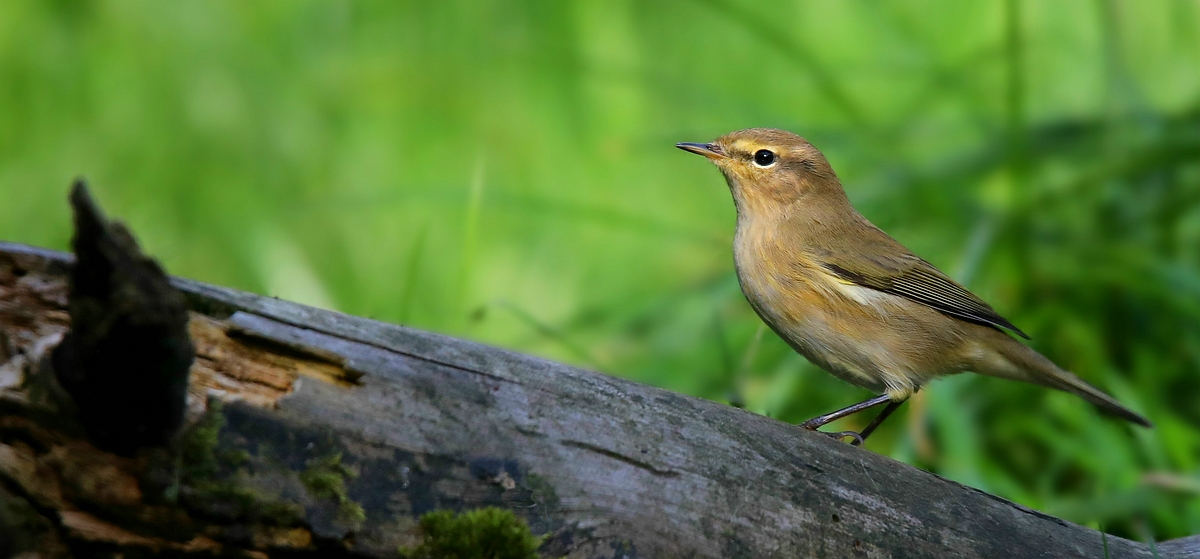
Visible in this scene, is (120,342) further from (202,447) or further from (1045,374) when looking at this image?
(1045,374)

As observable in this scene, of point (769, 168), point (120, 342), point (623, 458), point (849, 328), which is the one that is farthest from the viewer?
point (769, 168)

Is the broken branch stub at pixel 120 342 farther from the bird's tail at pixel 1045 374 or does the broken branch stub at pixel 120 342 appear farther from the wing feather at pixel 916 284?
the bird's tail at pixel 1045 374

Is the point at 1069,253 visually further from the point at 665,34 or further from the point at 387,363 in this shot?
the point at 387,363

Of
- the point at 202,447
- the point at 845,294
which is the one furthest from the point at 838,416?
the point at 202,447

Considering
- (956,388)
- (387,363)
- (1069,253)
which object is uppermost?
(1069,253)

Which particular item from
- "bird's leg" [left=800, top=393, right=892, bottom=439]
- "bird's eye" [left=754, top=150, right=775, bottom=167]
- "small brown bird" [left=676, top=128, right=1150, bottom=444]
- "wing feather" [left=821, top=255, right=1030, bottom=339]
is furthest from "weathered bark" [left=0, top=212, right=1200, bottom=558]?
"bird's eye" [left=754, top=150, right=775, bottom=167]

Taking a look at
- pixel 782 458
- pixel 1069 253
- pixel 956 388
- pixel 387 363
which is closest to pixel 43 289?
pixel 387 363

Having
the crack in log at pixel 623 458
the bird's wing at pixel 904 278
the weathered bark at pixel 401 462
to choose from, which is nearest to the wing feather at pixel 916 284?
the bird's wing at pixel 904 278
